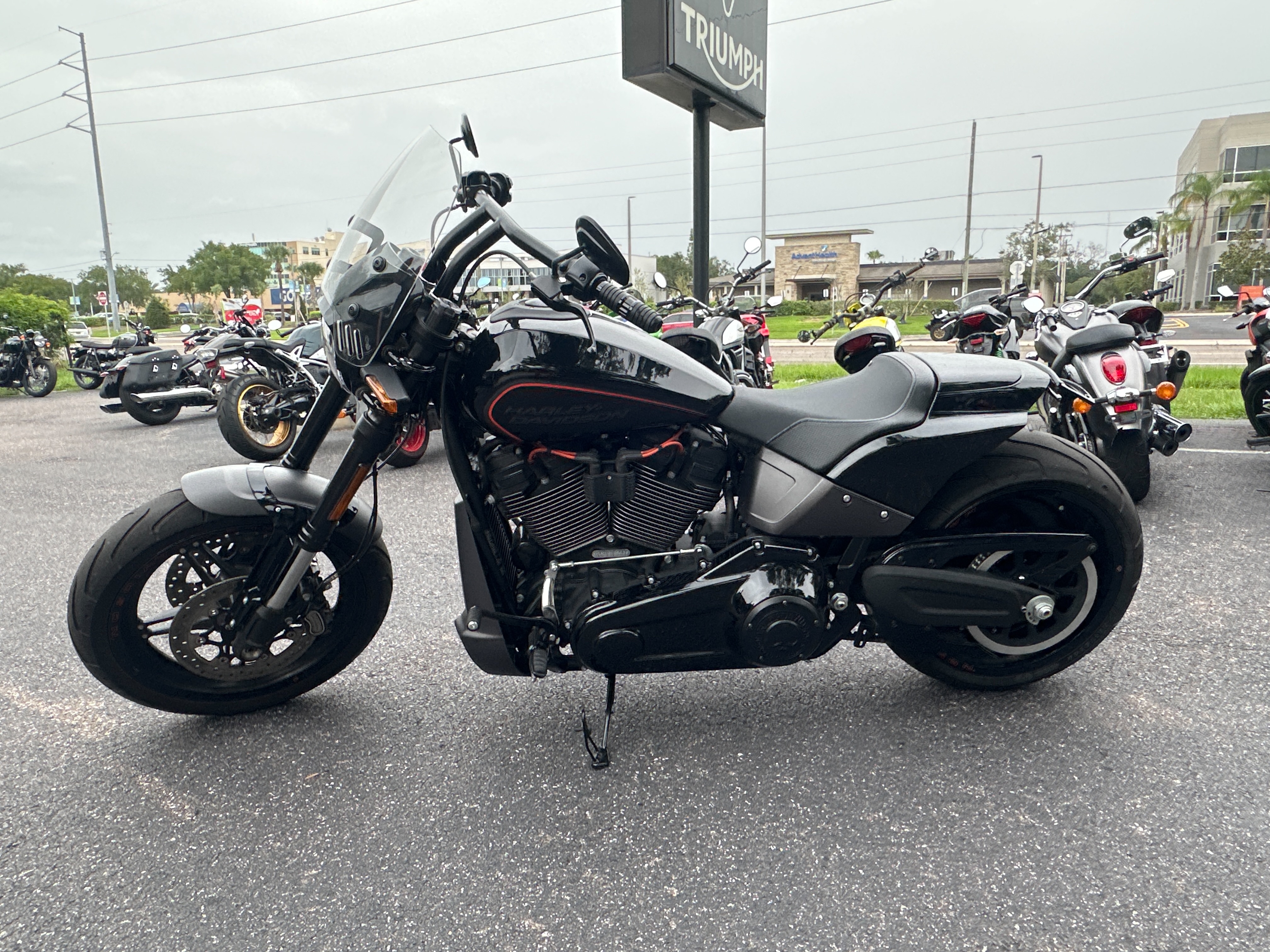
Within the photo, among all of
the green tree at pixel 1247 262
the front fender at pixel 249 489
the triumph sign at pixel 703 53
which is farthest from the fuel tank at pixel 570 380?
the green tree at pixel 1247 262

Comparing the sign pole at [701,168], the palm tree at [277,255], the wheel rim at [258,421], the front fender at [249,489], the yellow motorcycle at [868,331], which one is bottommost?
the wheel rim at [258,421]

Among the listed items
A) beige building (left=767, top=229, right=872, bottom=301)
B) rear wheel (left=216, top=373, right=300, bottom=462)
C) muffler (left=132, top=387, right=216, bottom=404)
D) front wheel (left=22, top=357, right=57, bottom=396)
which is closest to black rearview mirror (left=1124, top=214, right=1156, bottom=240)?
rear wheel (left=216, top=373, right=300, bottom=462)

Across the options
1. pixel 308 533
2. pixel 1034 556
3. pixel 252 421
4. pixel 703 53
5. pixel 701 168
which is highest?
pixel 703 53

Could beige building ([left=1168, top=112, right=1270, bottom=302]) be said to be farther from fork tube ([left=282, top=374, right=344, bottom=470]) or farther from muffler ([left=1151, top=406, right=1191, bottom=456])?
fork tube ([left=282, top=374, right=344, bottom=470])

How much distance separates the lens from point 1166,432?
14.5 ft

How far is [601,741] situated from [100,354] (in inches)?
566

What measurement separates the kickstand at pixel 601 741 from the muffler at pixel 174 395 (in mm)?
8311

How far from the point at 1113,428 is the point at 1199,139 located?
70.9 meters

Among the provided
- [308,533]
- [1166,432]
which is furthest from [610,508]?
[1166,432]

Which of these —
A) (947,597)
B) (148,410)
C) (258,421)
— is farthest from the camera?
(148,410)

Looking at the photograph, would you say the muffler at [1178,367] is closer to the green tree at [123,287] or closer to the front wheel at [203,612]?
the front wheel at [203,612]

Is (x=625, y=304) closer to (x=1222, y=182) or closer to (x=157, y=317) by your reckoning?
(x=1222, y=182)

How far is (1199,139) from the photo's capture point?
5884cm

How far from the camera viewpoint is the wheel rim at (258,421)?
6969 mm
